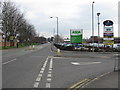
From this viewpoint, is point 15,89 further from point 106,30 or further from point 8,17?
point 8,17

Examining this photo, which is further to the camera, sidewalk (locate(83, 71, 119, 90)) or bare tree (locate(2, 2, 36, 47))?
bare tree (locate(2, 2, 36, 47))

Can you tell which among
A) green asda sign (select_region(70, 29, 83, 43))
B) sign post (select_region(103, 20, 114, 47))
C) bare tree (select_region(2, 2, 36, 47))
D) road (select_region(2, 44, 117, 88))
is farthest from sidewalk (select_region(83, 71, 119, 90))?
bare tree (select_region(2, 2, 36, 47))

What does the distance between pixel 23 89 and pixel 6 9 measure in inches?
1956

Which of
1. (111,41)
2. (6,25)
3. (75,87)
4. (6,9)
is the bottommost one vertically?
(75,87)

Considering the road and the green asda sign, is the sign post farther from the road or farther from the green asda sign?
the road

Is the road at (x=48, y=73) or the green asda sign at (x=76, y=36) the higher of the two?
the green asda sign at (x=76, y=36)

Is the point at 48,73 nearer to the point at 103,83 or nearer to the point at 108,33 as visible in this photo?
the point at 103,83

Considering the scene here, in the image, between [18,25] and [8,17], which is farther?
[18,25]

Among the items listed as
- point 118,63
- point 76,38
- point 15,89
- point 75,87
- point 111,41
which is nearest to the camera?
point 15,89

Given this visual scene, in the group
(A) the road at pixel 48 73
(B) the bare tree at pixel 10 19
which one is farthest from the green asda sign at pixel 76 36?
(B) the bare tree at pixel 10 19

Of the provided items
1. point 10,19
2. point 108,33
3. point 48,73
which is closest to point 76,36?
point 108,33

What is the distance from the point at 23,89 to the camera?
650cm

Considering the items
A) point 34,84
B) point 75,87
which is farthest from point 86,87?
point 34,84

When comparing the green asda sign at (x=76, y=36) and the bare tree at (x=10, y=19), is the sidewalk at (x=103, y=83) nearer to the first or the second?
the green asda sign at (x=76, y=36)
